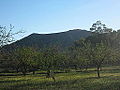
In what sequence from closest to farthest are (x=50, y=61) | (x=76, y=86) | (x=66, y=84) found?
1. (x=76, y=86)
2. (x=66, y=84)
3. (x=50, y=61)

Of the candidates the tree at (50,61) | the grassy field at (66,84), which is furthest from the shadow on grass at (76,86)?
the tree at (50,61)

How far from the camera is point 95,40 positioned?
137 meters

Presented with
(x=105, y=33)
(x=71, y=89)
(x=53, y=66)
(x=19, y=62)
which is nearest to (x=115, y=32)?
(x=105, y=33)

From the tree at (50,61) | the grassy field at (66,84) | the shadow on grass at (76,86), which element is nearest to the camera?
the shadow on grass at (76,86)

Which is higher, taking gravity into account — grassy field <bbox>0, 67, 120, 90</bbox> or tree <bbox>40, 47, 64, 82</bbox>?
tree <bbox>40, 47, 64, 82</bbox>

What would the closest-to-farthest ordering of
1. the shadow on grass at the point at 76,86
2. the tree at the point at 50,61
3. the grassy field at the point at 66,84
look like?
the shadow on grass at the point at 76,86, the grassy field at the point at 66,84, the tree at the point at 50,61

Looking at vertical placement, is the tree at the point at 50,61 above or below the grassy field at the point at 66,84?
above

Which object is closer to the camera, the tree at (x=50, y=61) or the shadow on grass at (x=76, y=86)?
the shadow on grass at (x=76, y=86)

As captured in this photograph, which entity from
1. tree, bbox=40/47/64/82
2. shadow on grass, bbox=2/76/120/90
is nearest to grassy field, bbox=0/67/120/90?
shadow on grass, bbox=2/76/120/90

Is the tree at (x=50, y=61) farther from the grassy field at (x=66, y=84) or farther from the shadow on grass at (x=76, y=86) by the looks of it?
the shadow on grass at (x=76, y=86)

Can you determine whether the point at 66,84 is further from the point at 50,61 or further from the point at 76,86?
the point at 50,61

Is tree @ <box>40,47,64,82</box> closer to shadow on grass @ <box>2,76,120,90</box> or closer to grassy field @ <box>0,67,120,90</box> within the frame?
grassy field @ <box>0,67,120,90</box>

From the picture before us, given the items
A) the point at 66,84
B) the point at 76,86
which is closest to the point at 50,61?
the point at 66,84

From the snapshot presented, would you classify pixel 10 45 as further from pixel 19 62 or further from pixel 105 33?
pixel 105 33
